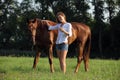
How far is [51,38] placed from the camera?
14.1 m

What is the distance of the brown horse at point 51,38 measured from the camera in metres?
13.6

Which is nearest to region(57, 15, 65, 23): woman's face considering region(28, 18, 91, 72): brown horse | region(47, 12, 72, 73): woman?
region(47, 12, 72, 73): woman

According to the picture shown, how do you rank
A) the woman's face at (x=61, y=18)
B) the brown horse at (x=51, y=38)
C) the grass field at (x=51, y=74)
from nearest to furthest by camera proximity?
the grass field at (x=51, y=74) → the woman's face at (x=61, y=18) → the brown horse at (x=51, y=38)

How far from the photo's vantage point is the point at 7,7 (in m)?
70.9

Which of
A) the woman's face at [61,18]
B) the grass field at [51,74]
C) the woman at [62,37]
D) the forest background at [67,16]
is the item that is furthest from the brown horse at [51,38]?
the forest background at [67,16]

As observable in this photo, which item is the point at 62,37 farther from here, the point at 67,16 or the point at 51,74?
the point at 67,16

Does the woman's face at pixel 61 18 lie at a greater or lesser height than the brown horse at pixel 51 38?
greater

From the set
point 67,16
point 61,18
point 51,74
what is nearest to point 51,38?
A: point 61,18

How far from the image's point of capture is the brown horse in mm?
13586

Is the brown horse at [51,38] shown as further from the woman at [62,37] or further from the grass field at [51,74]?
the woman at [62,37]

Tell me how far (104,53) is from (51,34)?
1725 inches

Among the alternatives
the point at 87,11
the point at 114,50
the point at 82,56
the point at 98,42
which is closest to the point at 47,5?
the point at 87,11

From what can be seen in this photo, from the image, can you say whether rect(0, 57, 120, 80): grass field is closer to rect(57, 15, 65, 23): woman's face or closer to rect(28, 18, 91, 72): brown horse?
rect(28, 18, 91, 72): brown horse

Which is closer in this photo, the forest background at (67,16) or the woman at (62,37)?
the woman at (62,37)
